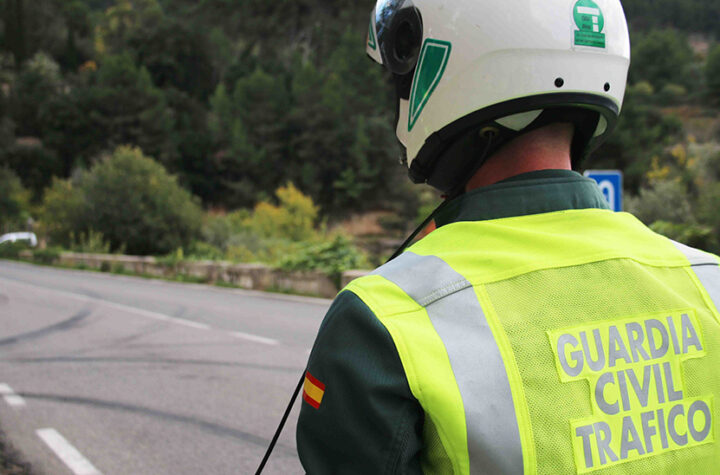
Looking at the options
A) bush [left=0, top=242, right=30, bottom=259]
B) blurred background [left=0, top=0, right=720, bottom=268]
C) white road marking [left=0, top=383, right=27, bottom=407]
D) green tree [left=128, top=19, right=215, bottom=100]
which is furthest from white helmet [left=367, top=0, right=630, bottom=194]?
green tree [left=128, top=19, right=215, bottom=100]

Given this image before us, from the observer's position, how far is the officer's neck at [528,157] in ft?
4.28

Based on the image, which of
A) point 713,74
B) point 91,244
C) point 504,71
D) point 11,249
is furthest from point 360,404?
point 713,74

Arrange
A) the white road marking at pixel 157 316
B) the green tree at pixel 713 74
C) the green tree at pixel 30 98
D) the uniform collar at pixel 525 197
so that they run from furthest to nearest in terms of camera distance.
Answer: the green tree at pixel 30 98
the green tree at pixel 713 74
the white road marking at pixel 157 316
the uniform collar at pixel 525 197

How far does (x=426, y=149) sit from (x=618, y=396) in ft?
1.96

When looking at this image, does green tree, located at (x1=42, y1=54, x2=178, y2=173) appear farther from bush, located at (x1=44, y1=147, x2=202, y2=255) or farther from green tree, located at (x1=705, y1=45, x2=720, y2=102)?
green tree, located at (x1=705, y1=45, x2=720, y2=102)

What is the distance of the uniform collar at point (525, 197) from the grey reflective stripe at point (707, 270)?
249 mm

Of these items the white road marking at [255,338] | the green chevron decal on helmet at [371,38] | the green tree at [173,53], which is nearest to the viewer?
the green chevron decal on helmet at [371,38]

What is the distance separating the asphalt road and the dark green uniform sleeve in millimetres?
3028

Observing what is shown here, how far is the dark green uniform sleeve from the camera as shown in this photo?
104 cm

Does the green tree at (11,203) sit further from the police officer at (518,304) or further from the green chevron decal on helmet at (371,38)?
the police officer at (518,304)

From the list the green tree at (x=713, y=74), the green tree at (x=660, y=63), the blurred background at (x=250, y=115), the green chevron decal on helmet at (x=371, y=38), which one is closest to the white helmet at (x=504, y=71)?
the green chevron decal on helmet at (x=371, y=38)

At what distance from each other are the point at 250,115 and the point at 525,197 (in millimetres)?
72096

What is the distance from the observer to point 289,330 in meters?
9.49

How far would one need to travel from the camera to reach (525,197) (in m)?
1.23
